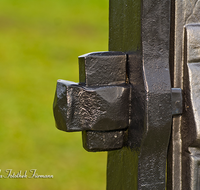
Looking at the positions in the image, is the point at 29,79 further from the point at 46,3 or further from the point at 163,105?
the point at 163,105

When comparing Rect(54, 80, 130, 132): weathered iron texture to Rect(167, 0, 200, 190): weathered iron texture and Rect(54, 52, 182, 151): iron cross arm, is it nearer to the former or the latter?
Rect(54, 52, 182, 151): iron cross arm

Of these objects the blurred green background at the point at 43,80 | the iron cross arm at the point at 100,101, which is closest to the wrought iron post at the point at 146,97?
the iron cross arm at the point at 100,101

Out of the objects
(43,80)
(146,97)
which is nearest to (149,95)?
(146,97)

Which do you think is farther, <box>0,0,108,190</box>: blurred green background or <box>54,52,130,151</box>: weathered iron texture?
<box>0,0,108,190</box>: blurred green background

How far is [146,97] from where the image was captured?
1.34ft

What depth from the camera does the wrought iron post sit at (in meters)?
0.42

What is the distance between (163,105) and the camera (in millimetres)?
415

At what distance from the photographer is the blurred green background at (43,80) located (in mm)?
2305

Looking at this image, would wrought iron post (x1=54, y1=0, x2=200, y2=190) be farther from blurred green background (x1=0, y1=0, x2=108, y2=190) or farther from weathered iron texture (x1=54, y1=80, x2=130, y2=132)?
blurred green background (x1=0, y1=0, x2=108, y2=190)

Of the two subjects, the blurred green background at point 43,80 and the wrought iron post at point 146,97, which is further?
the blurred green background at point 43,80

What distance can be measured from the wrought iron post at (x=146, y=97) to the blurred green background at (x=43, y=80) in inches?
70.8

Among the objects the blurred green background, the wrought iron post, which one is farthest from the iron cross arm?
the blurred green background

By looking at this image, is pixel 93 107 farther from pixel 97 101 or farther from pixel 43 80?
pixel 43 80

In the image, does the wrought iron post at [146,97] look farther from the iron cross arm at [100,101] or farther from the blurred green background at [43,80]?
the blurred green background at [43,80]
